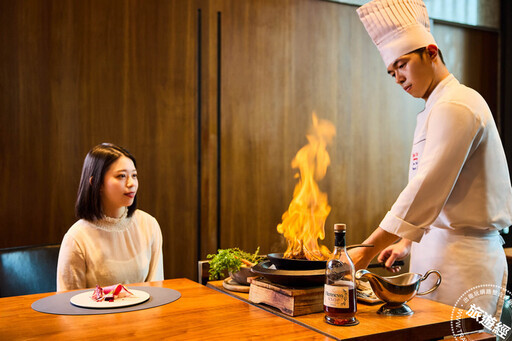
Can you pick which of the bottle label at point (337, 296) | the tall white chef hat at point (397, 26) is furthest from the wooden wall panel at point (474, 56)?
the bottle label at point (337, 296)

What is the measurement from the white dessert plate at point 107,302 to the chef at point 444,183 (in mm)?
670

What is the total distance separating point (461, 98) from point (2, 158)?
105 inches

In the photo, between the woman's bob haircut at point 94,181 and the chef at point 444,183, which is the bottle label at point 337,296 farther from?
the woman's bob haircut at point 94,181

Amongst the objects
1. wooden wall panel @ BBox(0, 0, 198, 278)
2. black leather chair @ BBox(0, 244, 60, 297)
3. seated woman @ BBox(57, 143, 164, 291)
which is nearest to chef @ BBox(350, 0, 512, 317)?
seated woman @ BBox(57, 143, 164, 291)

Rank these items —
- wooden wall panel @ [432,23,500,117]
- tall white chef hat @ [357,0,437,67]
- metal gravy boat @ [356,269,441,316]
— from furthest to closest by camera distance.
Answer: wooden wall panel @ [432,23,500,117]
tall white chef hat @ [357,0,437,67]
metal gravy boat @ [356,269,441,316]

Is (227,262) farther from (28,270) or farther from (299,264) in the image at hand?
(28,270)

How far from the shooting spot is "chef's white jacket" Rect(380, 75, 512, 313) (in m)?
1.67

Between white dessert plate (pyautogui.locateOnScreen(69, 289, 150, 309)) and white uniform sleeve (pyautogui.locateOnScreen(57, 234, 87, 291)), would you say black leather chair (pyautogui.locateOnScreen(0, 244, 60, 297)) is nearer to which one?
white uniform sleeve (pyautogui.locateOnScreen(57, 234, 87, 291))

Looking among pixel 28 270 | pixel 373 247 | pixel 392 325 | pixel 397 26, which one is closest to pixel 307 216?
pixel 373 247

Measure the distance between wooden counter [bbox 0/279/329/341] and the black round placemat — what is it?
25 millimetres

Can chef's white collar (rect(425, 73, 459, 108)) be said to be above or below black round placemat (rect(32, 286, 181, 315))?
above

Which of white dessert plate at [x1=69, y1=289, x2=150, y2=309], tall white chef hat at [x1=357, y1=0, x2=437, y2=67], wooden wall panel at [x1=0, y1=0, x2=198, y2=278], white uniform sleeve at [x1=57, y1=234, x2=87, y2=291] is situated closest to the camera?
white dessert plate at [x1=69, y1=289, x2=150, y2=309]

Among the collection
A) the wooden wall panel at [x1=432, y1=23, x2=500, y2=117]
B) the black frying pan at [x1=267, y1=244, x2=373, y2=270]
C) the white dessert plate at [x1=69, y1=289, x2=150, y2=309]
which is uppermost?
the wooden wall panel at [x1=432, y1=23, x2=500, y2=117]

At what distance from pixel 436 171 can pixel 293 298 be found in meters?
0.69
